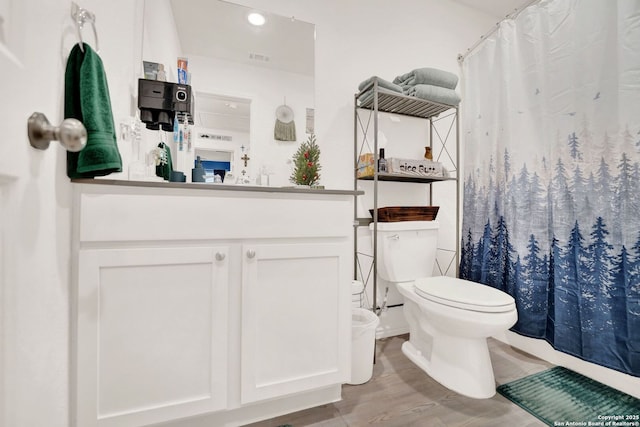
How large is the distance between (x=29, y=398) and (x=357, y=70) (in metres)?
2.01

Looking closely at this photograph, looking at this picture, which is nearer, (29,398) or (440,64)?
(29,398)

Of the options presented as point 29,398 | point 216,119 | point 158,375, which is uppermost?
point 216,119

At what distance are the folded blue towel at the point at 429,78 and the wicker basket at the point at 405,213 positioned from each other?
78 cm

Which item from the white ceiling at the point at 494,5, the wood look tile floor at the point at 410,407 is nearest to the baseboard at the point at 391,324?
the wood look tile floor at the point at 410,407

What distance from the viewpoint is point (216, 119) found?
4.91 ft

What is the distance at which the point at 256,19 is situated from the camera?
1565 millimetres

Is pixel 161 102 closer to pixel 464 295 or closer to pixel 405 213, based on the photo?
pixel 405 213

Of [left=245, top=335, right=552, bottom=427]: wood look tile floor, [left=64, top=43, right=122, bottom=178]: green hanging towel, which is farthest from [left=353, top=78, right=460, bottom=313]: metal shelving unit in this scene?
[left=64, top=43, right=122, bottom=178]: green hanging towel

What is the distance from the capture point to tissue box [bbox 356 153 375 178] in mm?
1670

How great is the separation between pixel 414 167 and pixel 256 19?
1270mm

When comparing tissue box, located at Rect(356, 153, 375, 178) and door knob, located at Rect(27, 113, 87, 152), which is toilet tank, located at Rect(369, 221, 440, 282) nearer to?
tissue box, located at Rect(356, 153, 375, 178)

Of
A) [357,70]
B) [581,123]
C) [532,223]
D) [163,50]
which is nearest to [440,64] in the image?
[357,70]

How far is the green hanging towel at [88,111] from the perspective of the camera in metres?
0.75

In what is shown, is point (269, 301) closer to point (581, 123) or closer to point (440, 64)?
point (581, 123)
